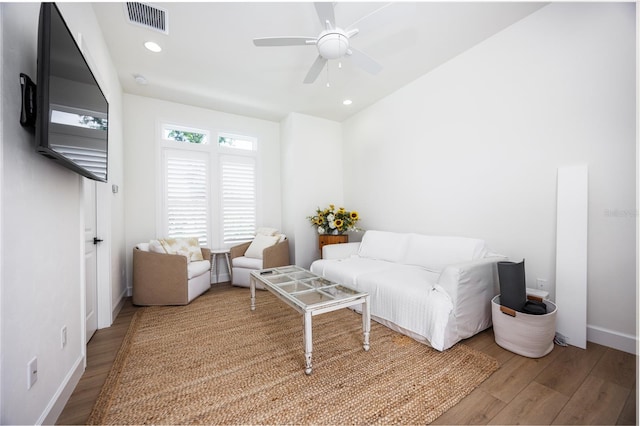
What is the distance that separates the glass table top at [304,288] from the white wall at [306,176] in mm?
1592

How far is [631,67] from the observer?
6.34 feet

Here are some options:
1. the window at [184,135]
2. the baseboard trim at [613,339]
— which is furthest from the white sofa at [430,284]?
the window at [184,135]

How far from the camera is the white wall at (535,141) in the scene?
2.00m

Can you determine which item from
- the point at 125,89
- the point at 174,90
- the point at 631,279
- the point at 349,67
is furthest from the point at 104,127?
the point at 631,279

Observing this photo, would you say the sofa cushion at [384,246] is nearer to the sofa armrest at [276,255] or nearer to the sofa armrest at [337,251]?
the sofa armrest at [337,251]

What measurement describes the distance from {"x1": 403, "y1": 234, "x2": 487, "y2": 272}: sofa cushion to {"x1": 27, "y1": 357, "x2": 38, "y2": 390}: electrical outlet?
3034 mm

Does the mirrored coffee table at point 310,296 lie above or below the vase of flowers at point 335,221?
below

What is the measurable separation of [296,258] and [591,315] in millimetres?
3584

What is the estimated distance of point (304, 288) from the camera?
2.36m

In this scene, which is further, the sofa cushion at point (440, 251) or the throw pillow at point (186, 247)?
the throw pillow at point (186, 247)

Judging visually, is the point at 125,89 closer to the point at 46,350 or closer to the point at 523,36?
the point at 46,350

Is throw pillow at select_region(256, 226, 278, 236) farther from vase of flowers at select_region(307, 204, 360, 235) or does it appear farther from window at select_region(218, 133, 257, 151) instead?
window at select_region(218, 133, 257, 151)

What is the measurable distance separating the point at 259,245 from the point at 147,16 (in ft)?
9.94

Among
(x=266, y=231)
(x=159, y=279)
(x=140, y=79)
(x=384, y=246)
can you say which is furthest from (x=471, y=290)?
(x=140, y=79)
